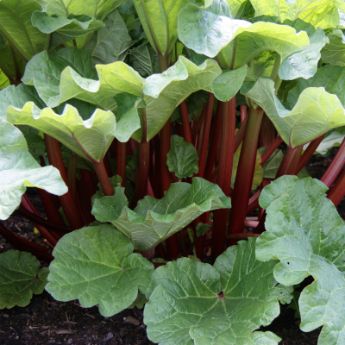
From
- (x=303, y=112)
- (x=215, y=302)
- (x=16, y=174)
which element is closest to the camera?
(x=16, y=174)

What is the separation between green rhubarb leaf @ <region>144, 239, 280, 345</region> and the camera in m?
1.10

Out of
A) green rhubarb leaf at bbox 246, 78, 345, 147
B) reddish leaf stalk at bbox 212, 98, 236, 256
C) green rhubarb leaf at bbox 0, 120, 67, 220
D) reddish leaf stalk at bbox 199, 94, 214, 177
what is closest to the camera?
green rhubarb leaf at bbox 0, 120, 67, 220

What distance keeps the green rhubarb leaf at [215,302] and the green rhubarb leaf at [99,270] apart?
0.16 ft

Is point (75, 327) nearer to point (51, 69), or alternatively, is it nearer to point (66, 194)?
point (66, 194)

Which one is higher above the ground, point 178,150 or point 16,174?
point 16,174

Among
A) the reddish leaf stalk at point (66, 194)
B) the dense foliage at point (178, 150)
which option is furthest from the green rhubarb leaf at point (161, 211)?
the reddish leaf stalk at point (66, 194)

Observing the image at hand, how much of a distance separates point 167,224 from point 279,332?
37 centimetres

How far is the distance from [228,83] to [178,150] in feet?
0.97

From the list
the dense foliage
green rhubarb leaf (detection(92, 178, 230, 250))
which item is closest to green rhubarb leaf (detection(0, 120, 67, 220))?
the dense foliage

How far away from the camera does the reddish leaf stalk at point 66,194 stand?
1.34 m

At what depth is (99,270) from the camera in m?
1.25

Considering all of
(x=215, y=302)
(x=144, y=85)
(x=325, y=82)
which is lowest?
(x=215, y=302)

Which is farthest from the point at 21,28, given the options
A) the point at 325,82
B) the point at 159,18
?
the point at 325,82

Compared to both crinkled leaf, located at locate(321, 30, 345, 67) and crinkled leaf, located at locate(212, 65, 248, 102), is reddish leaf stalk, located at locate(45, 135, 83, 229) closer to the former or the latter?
crinkled leaf, located at locate(212, 65, 248, 102)
